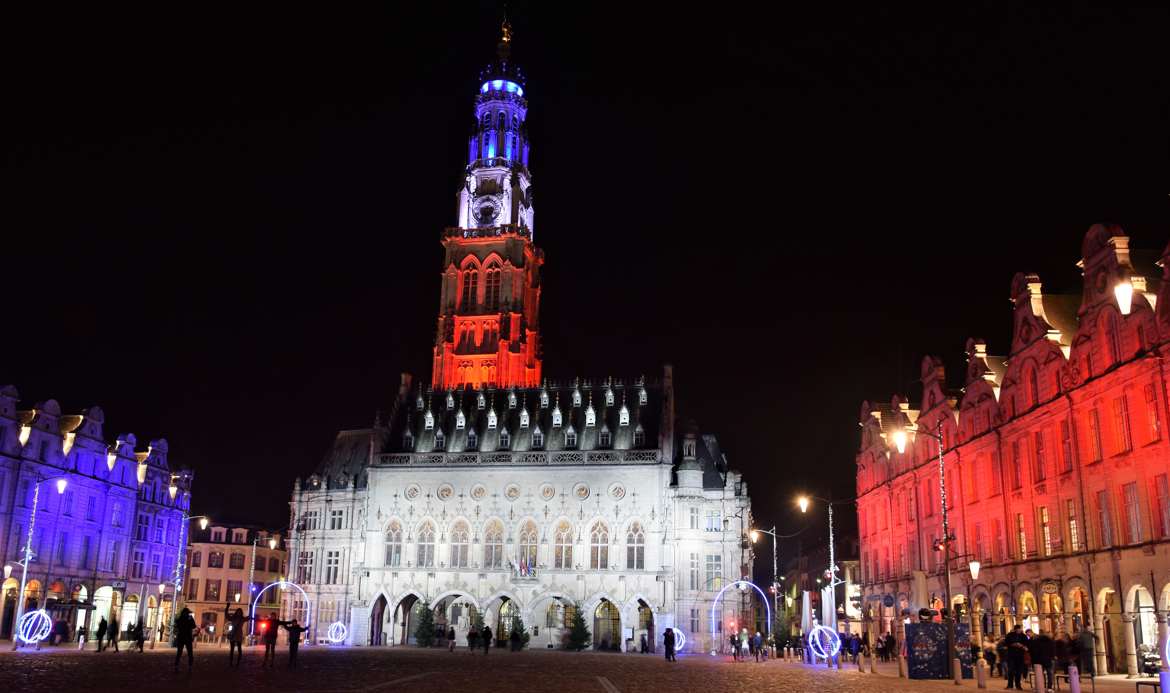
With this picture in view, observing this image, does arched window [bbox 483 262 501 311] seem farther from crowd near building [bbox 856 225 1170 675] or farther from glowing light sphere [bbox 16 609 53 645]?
glowing light sphere [bbox 16 609 53 645]

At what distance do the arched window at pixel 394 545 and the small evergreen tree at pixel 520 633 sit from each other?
10.8 meters

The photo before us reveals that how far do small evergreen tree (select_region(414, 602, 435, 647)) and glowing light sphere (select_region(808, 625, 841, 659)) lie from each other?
29622mm

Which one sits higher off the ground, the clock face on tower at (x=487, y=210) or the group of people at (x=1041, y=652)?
the clock face on tower at (x=487, y=210)

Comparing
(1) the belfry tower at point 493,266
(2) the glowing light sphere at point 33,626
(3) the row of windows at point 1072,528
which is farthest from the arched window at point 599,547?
(2) the glowing light sphere at point 33,626

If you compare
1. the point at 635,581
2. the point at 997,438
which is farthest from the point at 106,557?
the point at 997,438

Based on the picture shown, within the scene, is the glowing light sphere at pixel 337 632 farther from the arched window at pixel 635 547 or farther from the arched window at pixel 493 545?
the arched window at pixel 635 547

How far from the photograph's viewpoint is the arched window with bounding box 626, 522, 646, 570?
2736 inches

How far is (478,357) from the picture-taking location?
317 ft

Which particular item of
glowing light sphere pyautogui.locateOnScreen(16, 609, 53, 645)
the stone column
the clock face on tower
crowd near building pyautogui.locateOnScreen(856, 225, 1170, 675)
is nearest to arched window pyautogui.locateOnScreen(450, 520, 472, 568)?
crowd near building pyautogui.locateOnScreen(856, 225, 1170, 675)

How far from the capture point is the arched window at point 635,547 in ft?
228

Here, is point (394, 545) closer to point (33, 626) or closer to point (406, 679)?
point (33, 626)

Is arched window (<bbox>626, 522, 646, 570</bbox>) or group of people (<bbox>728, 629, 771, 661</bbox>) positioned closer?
group of people (<bbox>728, 629, 771, 661</bbox>)

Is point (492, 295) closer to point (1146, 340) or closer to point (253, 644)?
point (253, 644)

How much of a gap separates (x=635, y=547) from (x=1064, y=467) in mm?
34916
